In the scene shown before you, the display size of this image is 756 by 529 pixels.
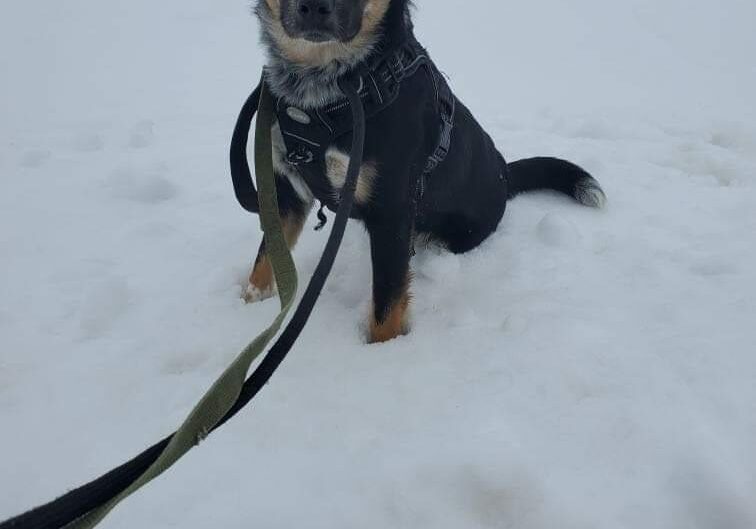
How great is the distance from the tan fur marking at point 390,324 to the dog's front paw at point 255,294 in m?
0.61

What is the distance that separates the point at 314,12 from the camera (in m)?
2.11

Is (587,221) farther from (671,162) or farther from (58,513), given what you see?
(58,513)

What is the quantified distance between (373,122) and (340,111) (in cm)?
14

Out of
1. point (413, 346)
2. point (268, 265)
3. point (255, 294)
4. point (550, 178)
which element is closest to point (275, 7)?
point (268, 265)

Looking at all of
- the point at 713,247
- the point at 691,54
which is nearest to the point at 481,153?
the point at 713,247

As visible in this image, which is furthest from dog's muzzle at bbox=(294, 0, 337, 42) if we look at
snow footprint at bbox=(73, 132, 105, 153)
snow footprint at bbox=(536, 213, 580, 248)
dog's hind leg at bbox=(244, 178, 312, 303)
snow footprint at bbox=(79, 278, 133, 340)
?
snow footprint at bbox=(73, 132, 105, 153)

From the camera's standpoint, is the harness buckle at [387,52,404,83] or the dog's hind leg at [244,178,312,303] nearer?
the harness buckle at [387,52,404,83]

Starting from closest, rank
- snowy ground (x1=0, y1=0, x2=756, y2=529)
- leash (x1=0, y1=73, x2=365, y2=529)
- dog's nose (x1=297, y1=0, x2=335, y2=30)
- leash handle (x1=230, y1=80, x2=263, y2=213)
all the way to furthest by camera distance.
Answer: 1. leash (x1=0, y1=73, x2=365, y2=529)
2. snowy ground (x1=0, y1=0, x2=756, y2=529)
3. dog's nose (x1=297, y1=0, x2=335, y2=30)
4. leash handle (x1=230, y1=80, x2=263, y2=213)

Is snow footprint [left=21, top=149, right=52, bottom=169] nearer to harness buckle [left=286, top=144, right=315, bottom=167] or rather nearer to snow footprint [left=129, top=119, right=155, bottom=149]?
snow footprint [left=129, top=119, right=155, bottom=149]

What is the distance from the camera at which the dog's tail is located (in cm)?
357

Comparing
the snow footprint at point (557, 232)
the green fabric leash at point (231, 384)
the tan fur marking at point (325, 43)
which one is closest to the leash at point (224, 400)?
the green fabric leash at point (231, 384)

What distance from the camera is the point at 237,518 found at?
68.8 inches

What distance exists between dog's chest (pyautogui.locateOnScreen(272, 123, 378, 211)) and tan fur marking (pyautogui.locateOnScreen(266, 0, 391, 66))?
0.31 meters

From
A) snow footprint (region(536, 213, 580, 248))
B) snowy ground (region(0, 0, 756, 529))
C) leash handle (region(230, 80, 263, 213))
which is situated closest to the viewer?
snowy ground (region(0, 0, 756, 529))
